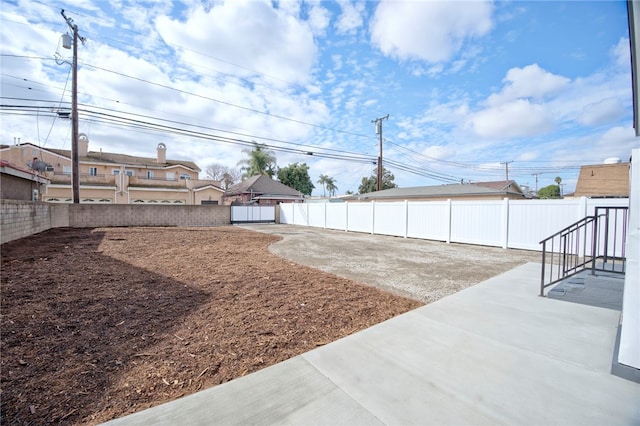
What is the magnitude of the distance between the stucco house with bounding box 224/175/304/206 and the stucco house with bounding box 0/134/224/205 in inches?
93.6

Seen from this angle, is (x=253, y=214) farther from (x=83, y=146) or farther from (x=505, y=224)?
(x=83, y=146)

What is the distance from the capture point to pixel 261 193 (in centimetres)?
3012

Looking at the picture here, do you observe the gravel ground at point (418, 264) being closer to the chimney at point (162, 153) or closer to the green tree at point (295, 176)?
the chimney at point (162, 153)

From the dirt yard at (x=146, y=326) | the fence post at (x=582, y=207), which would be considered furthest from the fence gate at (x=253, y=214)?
the fence post at (x=582, y=207)

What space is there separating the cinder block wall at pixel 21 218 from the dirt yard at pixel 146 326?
120 inches

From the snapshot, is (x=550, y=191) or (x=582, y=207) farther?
(x=550, y=191)

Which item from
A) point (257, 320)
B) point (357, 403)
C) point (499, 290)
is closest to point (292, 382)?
point (357, 403)

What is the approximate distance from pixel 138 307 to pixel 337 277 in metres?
3.35

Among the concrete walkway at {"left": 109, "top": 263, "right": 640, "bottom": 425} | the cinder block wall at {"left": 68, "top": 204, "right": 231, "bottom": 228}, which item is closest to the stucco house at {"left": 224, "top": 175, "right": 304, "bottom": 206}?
the cinder block wall at {"left": 68, "top": 204, "right": 231, "bottom": 228}

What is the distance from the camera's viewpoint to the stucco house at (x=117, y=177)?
80.9ft

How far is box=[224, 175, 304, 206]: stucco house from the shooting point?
97.6ft

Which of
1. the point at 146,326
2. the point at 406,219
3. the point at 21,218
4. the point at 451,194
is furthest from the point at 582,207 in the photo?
the point at 21,218

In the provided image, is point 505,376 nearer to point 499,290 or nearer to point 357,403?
point 357,403

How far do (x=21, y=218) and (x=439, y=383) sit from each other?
13235mm
